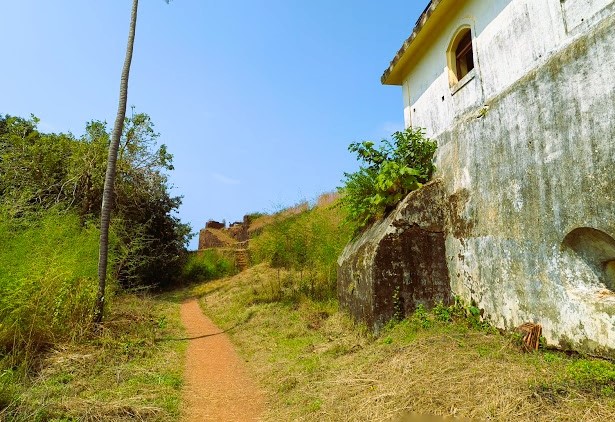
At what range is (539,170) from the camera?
4566 mm

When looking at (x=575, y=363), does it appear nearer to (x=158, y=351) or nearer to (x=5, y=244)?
(x=158, y=351)

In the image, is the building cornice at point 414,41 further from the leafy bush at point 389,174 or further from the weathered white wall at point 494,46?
the leafy bush at point 389,174

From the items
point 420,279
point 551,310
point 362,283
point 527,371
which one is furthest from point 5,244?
point 551,310

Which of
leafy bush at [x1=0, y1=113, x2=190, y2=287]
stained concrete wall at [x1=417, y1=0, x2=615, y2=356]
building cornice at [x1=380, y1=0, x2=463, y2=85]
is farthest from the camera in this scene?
leafy bush at [x1=0, y1=113, x2=190, y2=287]

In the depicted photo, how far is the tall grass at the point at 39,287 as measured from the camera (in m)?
5.44

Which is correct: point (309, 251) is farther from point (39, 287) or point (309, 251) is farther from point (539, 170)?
point (539, 170)

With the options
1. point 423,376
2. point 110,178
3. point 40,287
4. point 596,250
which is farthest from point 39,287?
point 596,250

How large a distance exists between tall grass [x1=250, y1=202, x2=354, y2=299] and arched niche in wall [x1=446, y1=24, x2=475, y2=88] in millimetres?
4198

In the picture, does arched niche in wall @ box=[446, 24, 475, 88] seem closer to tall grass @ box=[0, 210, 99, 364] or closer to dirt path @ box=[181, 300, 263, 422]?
dirt path @ box=[181, 300, 263, 422]

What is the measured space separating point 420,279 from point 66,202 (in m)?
12.1

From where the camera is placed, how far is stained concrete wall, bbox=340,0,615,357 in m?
3.89

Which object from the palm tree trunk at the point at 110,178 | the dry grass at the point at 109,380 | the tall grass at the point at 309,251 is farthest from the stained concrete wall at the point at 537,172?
the palm tree trunk at the point at 110,178

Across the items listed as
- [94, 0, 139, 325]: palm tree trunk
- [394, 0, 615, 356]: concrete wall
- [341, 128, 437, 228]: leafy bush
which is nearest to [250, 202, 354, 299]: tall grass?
[341, 128, 437, 228]: leafy bush

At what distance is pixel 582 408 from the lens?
3.04 meters
